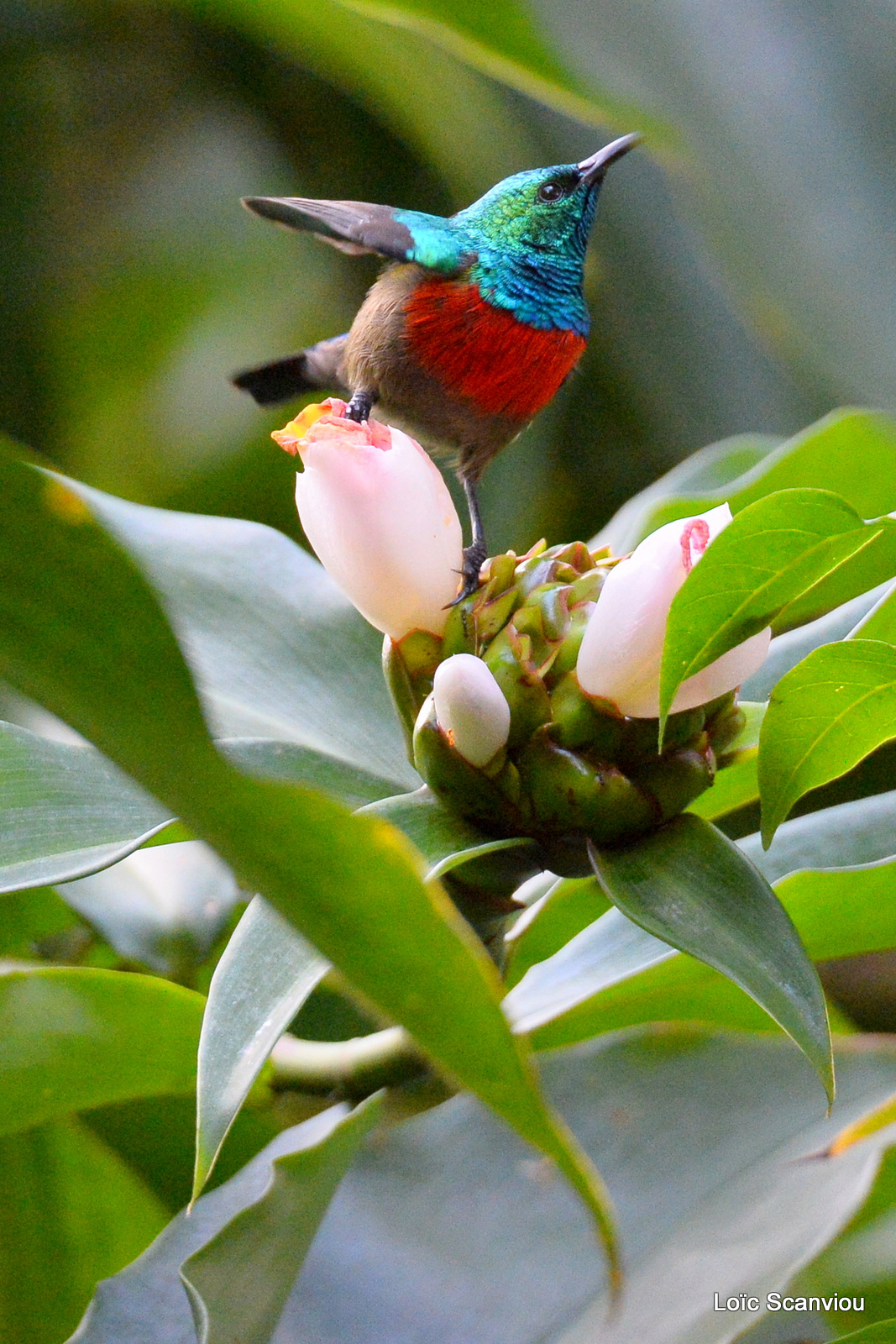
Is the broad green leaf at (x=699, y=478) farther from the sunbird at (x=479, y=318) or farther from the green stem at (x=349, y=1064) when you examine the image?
the green stem at (x=349, y=1064)

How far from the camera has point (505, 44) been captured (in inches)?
19.8

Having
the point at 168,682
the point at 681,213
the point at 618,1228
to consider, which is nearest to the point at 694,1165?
the point at 618,1228

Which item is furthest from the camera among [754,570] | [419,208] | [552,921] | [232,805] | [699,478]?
[419,208]

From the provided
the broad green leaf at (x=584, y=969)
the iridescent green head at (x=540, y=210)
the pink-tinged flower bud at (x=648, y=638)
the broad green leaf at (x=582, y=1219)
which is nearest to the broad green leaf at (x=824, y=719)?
the pink-tinged flower bud at (x=648, y=638)

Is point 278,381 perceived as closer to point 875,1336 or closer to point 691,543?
point 691,543

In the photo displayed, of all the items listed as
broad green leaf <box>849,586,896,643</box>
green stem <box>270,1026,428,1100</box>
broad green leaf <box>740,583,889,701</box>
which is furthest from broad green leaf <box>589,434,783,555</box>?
green stem <box>270,1026,428,1100</box>

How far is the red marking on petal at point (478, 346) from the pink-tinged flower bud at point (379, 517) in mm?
135

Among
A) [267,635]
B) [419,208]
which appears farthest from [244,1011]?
[419,208]

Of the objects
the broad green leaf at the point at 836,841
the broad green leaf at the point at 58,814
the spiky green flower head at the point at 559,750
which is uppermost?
the spiky green flower head at the point at 559,750

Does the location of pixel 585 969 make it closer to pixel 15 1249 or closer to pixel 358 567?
pixel 358 567

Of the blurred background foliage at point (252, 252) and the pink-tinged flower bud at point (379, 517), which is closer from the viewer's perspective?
the pink-tinged flower bud at point (379, 517)

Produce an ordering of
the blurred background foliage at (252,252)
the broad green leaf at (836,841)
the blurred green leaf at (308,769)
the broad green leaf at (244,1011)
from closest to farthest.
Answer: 1. the broad green leaf at (244,1011)
2. the blurred green leaf at (308,769)
3. the broad green leaf at (836,841)
4. the blurred background foliage at (252,252)

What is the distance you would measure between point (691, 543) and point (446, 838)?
0.16 meters

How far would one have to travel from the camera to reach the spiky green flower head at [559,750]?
0.50 m
